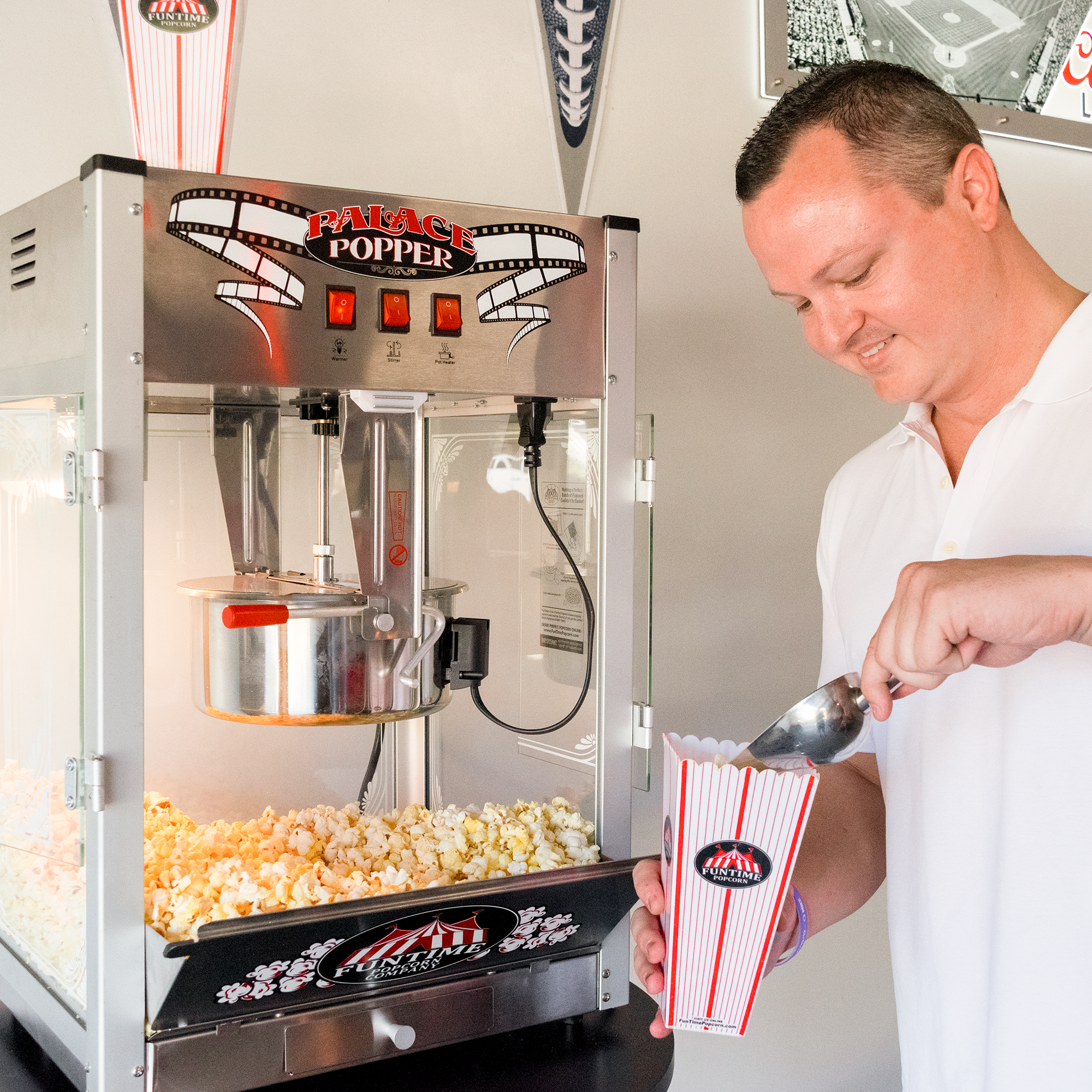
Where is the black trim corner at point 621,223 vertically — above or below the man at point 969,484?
above

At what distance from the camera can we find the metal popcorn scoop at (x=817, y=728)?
91cm

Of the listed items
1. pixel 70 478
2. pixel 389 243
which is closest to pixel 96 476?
pixel 70 478

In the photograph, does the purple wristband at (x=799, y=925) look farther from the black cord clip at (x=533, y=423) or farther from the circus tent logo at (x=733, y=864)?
the black cord clip at (x=533, y=423)

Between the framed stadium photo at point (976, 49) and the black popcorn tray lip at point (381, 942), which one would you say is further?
the framed stadium photo at point (976, 49)

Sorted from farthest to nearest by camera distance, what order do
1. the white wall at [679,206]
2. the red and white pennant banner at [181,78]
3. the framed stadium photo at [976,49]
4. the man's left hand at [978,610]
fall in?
the framed stadium photo at [976,49], the white wall at [679,206], the red and white pennant banner at [181,78], the man's left hand at [978,610]

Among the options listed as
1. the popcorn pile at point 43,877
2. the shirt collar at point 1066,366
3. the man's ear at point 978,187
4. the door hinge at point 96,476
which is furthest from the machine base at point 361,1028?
the man's ear at point 978,187

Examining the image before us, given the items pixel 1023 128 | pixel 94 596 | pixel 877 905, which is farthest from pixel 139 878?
pixel 1023 128

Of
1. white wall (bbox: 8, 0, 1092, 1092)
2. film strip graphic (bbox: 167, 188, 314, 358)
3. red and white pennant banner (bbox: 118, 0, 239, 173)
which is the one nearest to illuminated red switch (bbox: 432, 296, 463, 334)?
film strip graphic (bbox: 167, 188, 314, 358)

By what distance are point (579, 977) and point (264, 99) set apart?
1195mm

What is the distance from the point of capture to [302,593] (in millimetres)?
1077

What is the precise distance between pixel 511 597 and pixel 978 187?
65 centimetres

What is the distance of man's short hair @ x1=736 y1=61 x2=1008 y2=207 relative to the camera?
94 centimetres

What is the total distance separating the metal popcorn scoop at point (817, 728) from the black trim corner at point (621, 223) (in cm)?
52

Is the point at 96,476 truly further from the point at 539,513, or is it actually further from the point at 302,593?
the point at 539,513
